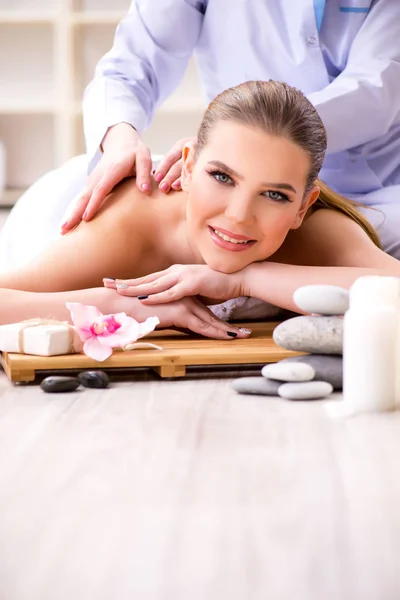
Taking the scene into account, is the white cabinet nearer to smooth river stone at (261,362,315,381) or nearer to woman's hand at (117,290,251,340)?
woman's hand at (117,290,251,340)

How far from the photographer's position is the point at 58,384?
135cm

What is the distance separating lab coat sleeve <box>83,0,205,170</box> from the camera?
7.98ft

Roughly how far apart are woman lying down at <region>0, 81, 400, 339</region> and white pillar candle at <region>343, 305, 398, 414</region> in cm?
53

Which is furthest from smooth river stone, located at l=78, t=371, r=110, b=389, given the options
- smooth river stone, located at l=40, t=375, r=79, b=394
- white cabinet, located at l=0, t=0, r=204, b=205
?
white cabinet, located at l=0, t=0, r=204, b=205

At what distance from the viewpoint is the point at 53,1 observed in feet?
16.2

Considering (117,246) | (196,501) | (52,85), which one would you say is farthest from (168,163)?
(52,85)

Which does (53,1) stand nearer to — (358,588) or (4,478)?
(4,478)

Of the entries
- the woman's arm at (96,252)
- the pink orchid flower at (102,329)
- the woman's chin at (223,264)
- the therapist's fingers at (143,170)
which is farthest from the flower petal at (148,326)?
the therapist's fingers at (143,170)

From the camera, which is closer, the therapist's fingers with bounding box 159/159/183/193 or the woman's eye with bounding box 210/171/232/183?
the woman's eye with bounding box 210/171/232/183

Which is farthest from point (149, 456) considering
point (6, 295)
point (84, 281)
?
point (84, 281)

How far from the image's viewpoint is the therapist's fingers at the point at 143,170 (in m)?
1.99

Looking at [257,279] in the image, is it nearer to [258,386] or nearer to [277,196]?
[277,196]

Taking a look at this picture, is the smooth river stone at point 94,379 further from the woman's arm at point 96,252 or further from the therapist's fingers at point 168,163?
the therapist's fingers at point 168,163

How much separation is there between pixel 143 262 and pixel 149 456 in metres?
1.08
